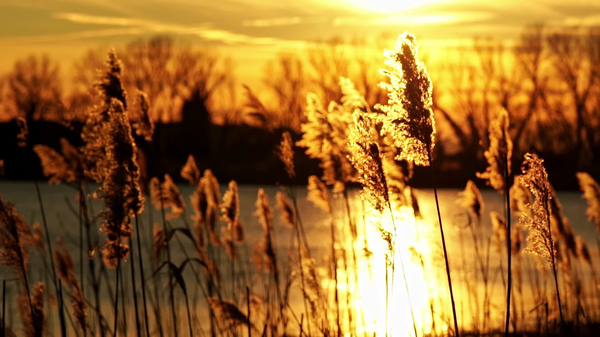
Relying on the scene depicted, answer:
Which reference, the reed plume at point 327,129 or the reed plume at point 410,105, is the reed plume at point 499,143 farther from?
the reed plume at point 410,105

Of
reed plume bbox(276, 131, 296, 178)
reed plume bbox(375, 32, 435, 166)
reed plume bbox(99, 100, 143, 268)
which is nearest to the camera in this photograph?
reed plume bbox(375, 32, 435, 166)

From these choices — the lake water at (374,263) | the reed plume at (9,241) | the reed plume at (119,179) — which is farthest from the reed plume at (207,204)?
the reed plume at (119,179)

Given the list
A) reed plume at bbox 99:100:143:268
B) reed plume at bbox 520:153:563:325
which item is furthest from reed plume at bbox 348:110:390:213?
reed plume at bbox 99:100:143:268

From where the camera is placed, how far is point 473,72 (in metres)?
53.1

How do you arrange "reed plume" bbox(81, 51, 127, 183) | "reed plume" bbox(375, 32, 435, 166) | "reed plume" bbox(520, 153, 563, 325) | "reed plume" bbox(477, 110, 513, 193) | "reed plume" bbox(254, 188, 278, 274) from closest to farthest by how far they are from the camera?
"reed plume" bbox(375, 32, 435, 166), "reed plume" bbox(520, 153, 563, 325), "reed plume" bbox(81, 51, 127, 183), "reed plume" bbox(477, 110, 513, 193), "reed plume" bbox(254, 188, 278, 274)

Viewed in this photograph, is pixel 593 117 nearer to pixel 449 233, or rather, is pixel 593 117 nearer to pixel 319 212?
pixel 319 212

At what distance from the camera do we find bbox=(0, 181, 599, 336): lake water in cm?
645

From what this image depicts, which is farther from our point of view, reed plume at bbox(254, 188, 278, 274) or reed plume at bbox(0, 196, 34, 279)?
reed plume at bbox(254, 188, 278, 274)

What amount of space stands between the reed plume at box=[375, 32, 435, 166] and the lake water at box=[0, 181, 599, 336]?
48 cm

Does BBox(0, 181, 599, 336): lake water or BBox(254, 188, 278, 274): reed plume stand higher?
BBox(254, 188, 278, 274): reed plume

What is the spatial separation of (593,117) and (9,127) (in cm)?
3947

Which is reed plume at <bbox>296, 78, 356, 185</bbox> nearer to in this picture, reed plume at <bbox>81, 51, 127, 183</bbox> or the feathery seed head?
reed plume at <bbox>81, 51, 127, 183</bbox>

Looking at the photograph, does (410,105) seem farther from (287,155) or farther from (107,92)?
(287,155)

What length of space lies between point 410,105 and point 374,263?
321 centimetres
